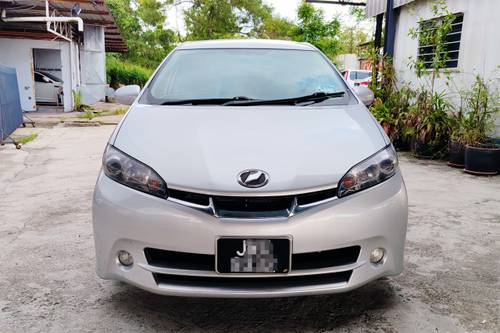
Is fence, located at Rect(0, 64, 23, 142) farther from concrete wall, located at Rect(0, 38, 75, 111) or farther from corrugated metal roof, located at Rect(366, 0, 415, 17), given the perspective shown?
corrugated metal roof, located at Rect(366, 0, 415, 17)

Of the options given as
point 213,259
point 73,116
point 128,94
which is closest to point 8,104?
point 73,116

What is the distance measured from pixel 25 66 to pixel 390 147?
14.4 m

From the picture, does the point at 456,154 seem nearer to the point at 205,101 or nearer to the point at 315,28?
the point at 205,101

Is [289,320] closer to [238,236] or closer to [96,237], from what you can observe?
[238,236]

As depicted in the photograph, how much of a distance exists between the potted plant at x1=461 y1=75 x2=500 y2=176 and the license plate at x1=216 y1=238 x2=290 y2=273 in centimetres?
490

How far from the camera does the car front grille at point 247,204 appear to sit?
1.98m

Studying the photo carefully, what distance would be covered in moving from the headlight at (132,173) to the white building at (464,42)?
5.75m

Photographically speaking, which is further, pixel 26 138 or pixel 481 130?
pixel 26 138

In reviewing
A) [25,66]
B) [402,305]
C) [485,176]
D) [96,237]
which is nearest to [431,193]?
[485,176]

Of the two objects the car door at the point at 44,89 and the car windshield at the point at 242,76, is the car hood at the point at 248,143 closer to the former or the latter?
→ the car windshield at the point at 242,76

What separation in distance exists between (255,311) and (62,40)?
14381 mm

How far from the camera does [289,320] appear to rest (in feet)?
7.68

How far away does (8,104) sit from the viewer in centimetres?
903

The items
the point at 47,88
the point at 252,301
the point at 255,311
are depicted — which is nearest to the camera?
the point at 255,311
